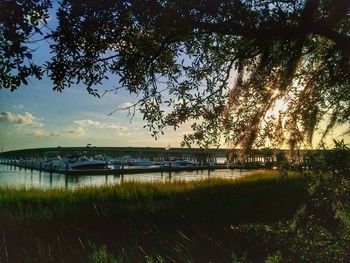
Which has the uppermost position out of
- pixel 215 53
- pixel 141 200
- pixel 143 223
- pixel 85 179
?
pixel 215 53

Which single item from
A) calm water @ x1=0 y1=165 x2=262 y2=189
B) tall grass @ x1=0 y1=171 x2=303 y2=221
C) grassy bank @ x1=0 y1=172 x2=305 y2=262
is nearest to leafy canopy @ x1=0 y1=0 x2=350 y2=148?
grassy bank @ x1=0 y1=172 x2=305 y2=262

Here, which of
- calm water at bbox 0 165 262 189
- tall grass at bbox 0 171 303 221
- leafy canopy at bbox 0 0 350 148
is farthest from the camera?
calm water at bbox 0 165 262 189

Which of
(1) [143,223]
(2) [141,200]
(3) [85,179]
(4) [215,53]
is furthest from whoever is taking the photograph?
(3) [85,179]

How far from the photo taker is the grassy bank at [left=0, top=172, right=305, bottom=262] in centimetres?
883

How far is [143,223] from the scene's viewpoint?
1295cm

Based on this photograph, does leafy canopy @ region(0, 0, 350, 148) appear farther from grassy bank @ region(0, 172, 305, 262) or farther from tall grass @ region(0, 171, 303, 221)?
tall grass @ region(0, 171, 303, 221)

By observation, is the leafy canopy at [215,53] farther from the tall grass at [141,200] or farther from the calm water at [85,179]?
the calm water at [85,179]

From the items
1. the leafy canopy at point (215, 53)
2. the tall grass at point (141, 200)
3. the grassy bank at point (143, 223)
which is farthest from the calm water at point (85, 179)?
the leafy canopy at point (215, 53)

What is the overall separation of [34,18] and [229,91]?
4458 millimetres

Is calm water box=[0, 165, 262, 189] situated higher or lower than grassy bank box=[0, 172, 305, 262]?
lower

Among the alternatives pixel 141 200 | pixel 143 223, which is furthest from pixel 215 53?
pixel 141 200

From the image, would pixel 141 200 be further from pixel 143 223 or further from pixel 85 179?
pixel 85 179

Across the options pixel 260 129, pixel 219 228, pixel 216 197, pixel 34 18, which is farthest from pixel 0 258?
pixel 216 197

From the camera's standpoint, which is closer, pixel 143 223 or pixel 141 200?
pixel 143 223
